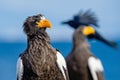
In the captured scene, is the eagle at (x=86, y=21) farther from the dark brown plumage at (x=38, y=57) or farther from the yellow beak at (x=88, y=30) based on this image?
the dark brown plumage at (x=38, y=57)

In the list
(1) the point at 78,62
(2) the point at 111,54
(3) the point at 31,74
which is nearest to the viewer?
(1) the point at 78,62

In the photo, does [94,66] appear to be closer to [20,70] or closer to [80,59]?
[80,59]

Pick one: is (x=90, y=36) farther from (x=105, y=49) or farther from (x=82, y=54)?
(x=105, y=49)

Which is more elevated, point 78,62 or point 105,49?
point 105,49

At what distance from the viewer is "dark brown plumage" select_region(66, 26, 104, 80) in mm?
3490

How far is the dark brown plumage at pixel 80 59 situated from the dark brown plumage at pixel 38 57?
543 millimetres

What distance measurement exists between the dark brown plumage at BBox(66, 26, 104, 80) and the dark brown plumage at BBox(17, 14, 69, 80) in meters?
0.54

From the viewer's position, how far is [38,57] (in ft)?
13.6

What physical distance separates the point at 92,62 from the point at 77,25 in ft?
0.86

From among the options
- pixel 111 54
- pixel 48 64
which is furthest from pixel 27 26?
pixel 111 54

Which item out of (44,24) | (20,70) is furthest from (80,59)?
(20,70)

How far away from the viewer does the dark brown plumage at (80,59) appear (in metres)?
3.49

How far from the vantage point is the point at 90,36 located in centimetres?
349

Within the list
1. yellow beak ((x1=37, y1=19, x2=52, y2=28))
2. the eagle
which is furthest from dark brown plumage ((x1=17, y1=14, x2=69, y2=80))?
the eagle
